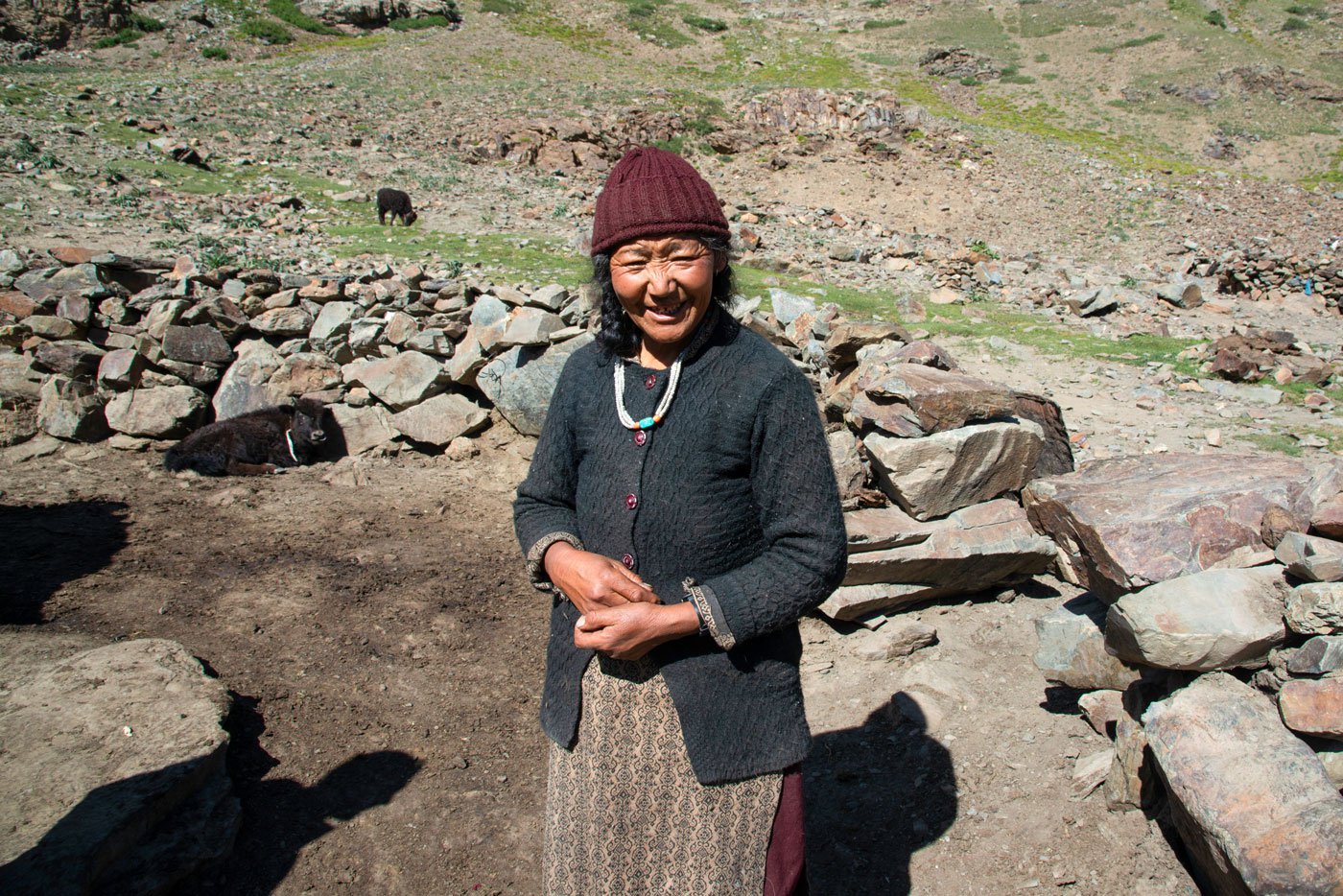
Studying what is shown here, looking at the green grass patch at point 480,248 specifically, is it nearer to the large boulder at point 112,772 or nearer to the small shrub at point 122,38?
the large boulder at point 112,772

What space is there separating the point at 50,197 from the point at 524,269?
18.7ft

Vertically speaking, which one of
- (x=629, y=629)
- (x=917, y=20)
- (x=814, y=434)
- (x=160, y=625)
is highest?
(x=917, y=20)

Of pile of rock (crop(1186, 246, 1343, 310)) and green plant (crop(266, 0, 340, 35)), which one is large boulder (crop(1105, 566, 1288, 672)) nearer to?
pile of rock (crop(1186, 246, 1343, 310))

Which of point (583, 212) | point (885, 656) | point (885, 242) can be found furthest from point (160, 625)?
point (885, 242)

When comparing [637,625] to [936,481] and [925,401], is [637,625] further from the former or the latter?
[925,401]

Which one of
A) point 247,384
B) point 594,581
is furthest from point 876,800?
point 247,384

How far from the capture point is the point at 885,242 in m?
12.4

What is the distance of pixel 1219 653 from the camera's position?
2.35m

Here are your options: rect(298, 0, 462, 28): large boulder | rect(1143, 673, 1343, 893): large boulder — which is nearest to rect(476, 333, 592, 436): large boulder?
rect(1143, 673, 1343, 893): large boulder

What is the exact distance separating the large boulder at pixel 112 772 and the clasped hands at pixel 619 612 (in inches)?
78.1

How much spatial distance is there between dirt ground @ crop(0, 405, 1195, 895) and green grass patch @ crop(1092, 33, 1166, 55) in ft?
105

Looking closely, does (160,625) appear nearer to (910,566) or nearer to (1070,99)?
(910,566)

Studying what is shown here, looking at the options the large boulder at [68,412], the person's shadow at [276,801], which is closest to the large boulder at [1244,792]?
the person's shadow at [276,801]

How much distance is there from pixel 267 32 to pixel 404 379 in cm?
2448
